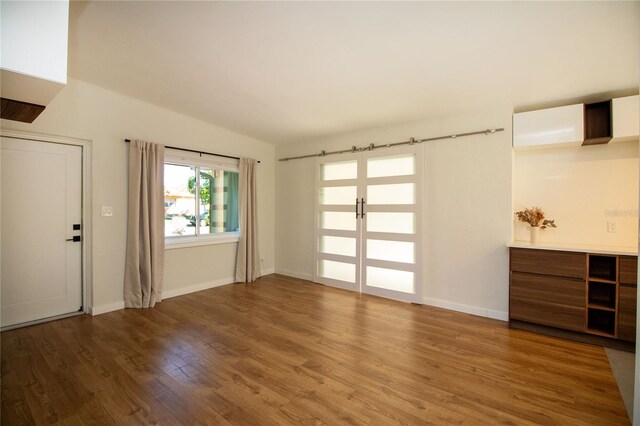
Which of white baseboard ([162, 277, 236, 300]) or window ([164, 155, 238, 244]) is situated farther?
window ([164, 155, 238, 244])

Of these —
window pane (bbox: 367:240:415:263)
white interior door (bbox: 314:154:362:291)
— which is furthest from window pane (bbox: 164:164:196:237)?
window pane (bbox: 367:240:415:263)

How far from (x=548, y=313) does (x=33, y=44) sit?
449cm

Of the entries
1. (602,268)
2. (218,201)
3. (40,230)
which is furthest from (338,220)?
(40,230)

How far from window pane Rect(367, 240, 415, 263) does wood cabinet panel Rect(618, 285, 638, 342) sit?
2016 millimetres

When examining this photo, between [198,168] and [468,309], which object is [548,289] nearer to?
[468,309]

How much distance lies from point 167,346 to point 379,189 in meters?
3.30

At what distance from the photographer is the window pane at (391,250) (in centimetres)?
408

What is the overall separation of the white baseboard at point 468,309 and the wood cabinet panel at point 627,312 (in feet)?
3.06

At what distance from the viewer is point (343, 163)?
4.85 meters

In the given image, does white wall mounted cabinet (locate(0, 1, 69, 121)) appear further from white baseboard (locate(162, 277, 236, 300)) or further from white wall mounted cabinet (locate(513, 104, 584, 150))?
white wall mounted cabinet (locate(513, 104, 584, 150))

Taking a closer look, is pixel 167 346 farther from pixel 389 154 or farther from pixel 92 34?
pixel 389 154

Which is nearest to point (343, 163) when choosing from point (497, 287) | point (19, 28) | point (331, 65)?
point (331, 65)

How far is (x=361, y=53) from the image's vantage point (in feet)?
8.32

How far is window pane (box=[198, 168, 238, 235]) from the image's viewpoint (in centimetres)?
479
